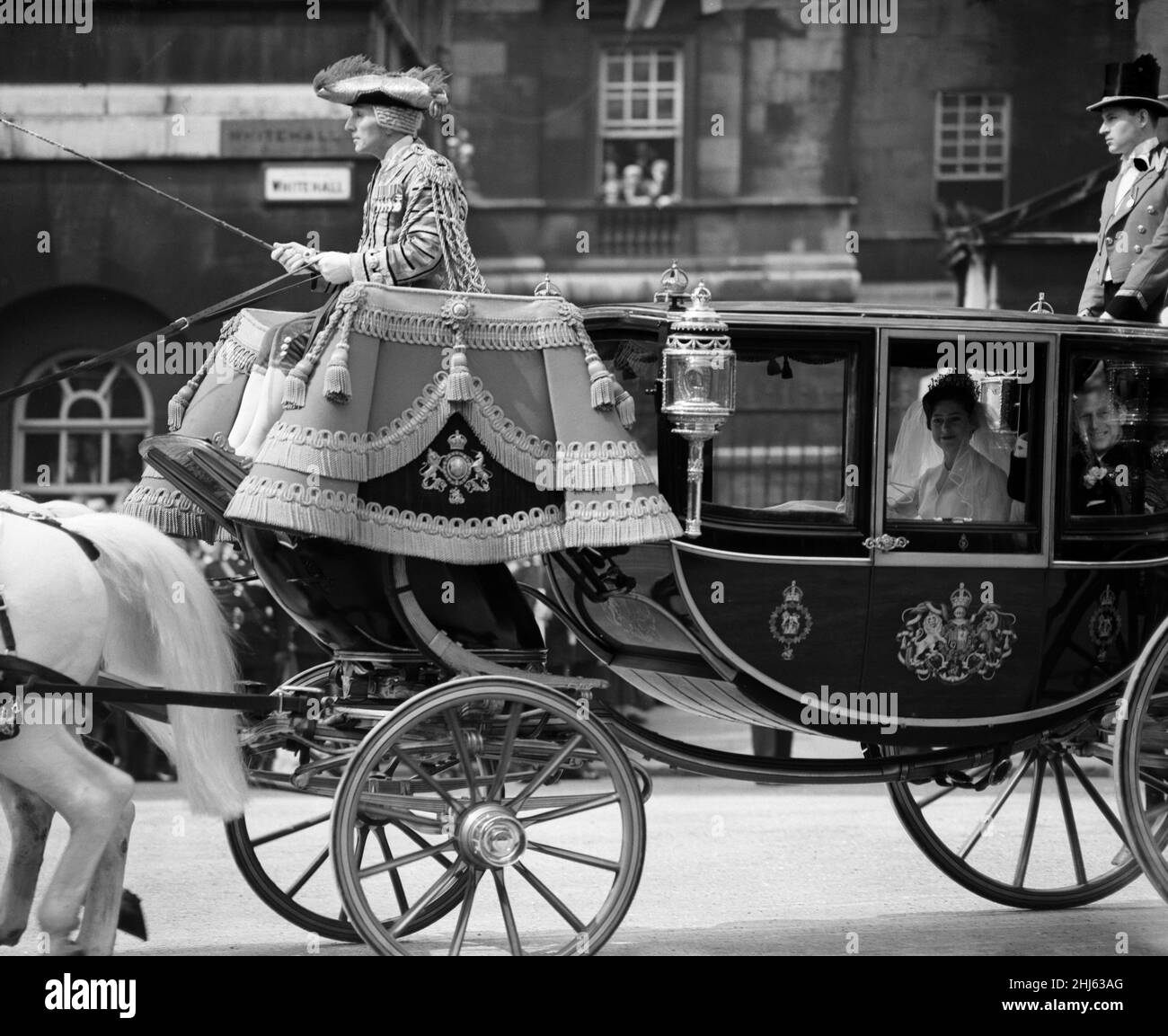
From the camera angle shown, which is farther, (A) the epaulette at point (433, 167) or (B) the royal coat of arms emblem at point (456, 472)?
(A) the epaulette at point (433, 167)

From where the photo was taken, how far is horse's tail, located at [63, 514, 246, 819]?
4.32 m

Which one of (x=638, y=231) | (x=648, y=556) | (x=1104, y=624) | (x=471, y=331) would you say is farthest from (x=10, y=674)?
(x=638, y=231)

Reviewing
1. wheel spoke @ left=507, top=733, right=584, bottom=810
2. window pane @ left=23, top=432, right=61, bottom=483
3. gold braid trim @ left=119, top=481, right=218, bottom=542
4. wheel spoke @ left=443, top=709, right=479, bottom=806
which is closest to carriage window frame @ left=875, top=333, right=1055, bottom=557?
wheel spoke @ left=507, top=733, right=584, bottom=810

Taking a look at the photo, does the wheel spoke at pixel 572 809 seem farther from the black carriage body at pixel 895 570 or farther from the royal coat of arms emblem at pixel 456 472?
the royal coat of arms emblem at pixel 456 472

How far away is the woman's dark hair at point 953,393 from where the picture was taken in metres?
4.72

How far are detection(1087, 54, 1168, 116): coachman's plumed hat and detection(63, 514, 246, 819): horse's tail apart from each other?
3.05m

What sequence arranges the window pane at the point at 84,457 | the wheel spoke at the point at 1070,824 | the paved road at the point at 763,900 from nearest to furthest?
1. the paved road at the point at 763,900
2. the wheel spoke at the point at 1070,824
3. the window pane at the point at 84,457

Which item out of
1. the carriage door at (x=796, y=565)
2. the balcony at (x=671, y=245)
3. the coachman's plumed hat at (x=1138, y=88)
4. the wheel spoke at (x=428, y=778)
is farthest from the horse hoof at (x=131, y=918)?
the balcony at (x=671, y=245)

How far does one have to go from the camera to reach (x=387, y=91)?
4.43 m

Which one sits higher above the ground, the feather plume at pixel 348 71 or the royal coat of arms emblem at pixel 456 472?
the feather plume at pixel 348 71

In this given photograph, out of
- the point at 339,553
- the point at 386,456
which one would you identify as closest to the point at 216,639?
the point at 339,553

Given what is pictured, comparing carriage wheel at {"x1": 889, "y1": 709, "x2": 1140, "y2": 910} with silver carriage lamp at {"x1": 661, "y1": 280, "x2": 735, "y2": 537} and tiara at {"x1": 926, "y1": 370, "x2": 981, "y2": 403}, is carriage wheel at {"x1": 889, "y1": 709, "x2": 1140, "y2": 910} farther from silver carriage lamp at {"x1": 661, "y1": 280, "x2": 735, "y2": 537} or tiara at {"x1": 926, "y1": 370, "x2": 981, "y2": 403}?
silver carriage lamp at {"x1": 661, "y1": 280, "x2": 735, "y2": 537}

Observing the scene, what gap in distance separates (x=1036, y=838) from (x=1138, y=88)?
2967 mm

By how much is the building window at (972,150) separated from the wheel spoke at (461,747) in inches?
312
